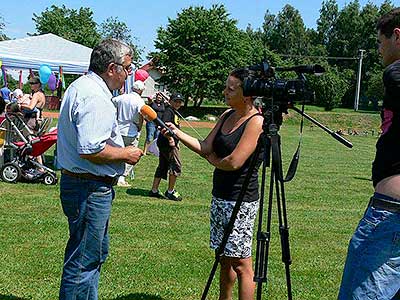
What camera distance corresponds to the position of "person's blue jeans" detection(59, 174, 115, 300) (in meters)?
3.29

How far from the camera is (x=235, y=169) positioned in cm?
363

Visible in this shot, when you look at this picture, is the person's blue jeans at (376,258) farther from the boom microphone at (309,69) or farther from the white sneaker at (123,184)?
the white sneaker at (123,184)

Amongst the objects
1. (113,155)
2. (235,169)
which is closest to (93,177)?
(113,155)

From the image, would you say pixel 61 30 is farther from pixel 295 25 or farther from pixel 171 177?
pixel 171 177

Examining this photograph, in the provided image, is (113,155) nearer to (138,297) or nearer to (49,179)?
(138,297)

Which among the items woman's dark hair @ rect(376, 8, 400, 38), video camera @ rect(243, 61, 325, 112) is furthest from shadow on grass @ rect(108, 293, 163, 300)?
woman's dark hair @ rect(376, 8, 400, 38)

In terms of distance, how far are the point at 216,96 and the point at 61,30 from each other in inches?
1336

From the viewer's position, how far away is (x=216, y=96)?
4134 centimetres

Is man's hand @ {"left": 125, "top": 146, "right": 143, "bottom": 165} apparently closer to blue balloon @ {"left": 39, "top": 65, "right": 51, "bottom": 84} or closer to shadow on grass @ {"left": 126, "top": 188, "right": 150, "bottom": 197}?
shadow on grass @ {"left": 126, "top": 188, "right": 150, "bottom": 197}

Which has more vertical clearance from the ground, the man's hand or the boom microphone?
the boom microphone

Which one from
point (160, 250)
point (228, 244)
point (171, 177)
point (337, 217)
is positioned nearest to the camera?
point (228, 244)

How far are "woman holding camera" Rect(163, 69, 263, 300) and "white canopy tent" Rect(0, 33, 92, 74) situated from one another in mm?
10763

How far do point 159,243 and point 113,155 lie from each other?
2.83 meters

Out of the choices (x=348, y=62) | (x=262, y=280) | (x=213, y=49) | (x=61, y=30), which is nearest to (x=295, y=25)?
(x=348, y=62)
